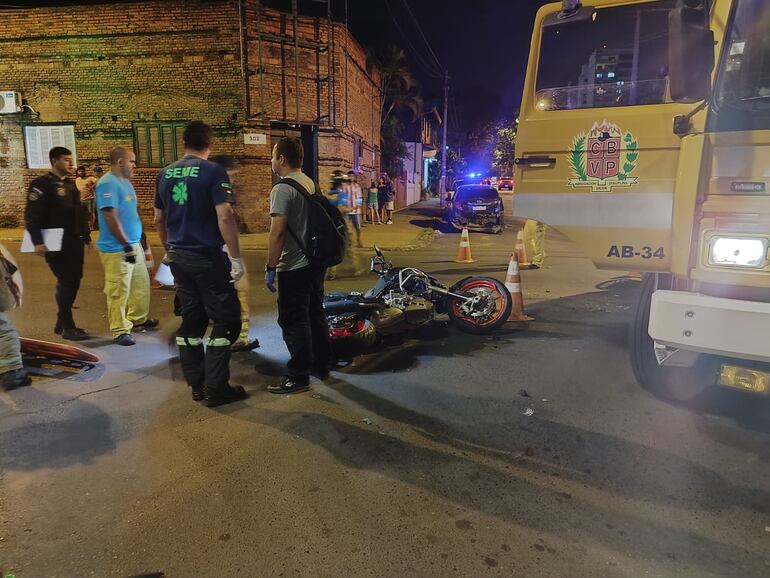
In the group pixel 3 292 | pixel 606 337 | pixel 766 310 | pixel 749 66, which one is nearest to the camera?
pixel 766 310

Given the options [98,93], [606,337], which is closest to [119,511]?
[606,337]

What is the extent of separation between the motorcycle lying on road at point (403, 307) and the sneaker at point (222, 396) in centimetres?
110

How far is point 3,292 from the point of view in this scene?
4.30m

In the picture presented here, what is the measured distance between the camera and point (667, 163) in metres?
3.47

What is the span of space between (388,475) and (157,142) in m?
15.6

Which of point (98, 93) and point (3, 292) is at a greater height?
point (98, 93)

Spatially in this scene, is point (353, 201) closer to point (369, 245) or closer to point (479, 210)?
point (369, 245)

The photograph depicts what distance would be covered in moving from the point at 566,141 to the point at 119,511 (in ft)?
11.9

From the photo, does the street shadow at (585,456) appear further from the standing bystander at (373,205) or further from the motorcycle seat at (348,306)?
the standing bystander at (373,205)

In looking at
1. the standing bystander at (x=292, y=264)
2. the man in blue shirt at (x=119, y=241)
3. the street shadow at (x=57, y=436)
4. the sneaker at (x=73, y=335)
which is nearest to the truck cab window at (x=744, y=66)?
the standing bystander at (x=292, y=264)

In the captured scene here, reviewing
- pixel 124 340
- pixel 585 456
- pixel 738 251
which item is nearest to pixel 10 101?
pixel 124 340

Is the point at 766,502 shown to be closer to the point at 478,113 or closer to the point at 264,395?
the point at 264,395

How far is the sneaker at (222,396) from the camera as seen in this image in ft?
13.6

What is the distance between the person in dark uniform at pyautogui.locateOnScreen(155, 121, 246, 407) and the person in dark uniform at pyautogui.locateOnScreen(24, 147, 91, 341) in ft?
6.82
